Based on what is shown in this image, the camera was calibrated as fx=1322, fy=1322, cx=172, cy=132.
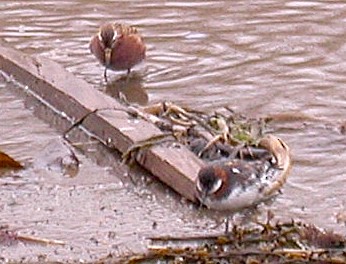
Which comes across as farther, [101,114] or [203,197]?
[101,114]

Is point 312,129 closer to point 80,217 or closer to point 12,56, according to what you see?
point 80,217

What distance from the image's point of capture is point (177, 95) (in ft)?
29.7

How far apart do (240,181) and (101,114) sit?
142cm

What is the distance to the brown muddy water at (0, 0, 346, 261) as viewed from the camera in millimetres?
7023

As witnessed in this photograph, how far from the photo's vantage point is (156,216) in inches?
279

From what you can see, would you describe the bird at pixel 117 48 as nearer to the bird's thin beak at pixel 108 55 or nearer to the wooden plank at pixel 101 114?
the bird's thin beak at pixel 108 55

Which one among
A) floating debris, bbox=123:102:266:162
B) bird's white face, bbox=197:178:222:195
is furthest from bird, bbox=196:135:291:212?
floating debris, bbox=123:102:266:162

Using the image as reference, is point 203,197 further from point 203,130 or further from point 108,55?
point 108,55

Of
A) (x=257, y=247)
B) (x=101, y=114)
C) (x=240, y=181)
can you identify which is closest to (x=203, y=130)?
(x=101, y=114)

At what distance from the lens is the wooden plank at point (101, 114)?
7.37 metres

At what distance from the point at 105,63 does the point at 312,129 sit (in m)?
2.04

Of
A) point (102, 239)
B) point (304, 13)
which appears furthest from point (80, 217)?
point (304, 13)

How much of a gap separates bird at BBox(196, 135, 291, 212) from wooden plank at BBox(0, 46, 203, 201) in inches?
7.0

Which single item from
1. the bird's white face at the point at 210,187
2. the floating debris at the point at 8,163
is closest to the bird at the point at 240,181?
the bird's white face at the point at 210,187
